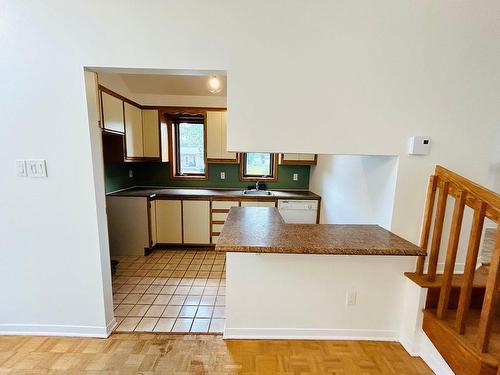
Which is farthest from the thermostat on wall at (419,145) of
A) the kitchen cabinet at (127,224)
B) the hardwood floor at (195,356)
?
the kitchen cabinet at (127,224)

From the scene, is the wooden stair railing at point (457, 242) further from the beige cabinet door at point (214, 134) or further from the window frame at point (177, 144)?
the window frame at point (177, 144)

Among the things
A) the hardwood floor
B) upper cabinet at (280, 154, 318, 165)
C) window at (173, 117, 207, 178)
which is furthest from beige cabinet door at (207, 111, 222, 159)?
the hardwood floor

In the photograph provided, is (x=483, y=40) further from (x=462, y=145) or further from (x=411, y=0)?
(x=462, y=145)

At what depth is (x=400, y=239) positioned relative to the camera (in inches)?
66.1

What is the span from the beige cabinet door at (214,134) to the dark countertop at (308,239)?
1.99m

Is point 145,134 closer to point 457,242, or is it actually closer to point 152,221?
point 152,221

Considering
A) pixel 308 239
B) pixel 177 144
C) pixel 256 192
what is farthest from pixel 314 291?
pixel 177 144

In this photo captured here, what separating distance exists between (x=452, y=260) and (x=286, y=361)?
126 cm

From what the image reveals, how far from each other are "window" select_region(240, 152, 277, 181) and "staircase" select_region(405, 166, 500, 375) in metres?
2.58

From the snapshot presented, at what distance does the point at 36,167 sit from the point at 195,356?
1.73 meters

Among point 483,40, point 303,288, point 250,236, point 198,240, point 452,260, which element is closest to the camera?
point 452,260

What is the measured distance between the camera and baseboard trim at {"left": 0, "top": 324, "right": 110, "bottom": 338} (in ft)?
6.00

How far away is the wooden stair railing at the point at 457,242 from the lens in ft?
3.82

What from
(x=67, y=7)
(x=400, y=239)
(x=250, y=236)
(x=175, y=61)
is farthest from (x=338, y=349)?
(x=67, y=7)
